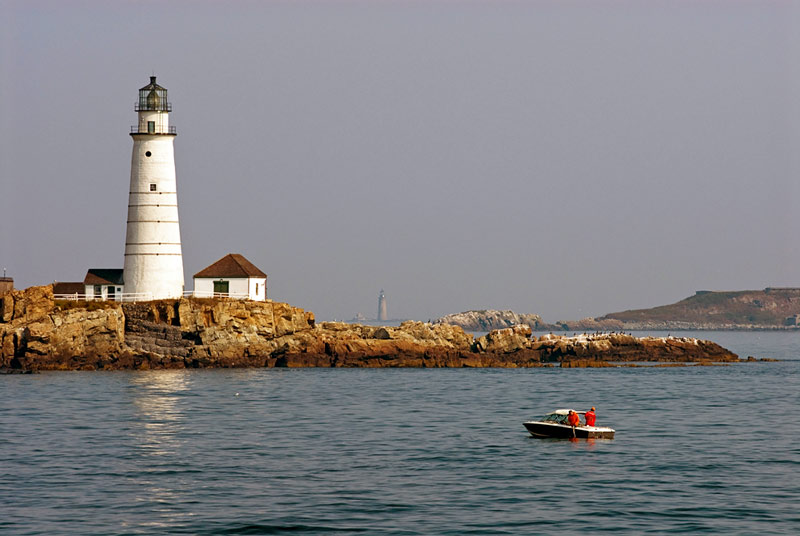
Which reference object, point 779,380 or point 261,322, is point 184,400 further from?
point 779,380

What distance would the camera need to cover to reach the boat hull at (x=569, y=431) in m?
47.5

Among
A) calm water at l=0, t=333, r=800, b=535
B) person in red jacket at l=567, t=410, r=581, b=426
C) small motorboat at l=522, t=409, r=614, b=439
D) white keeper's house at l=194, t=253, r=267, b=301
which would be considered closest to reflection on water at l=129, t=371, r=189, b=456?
calm water at l=0, t=333, r=800, b=535

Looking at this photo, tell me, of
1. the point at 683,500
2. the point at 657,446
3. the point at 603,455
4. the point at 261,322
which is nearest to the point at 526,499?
the point at 683,500

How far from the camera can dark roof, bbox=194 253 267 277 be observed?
89750 millimetres

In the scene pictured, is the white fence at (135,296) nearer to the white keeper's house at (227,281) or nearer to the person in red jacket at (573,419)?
the white keeper's house at (227,281)

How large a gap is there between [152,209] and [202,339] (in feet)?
35.5

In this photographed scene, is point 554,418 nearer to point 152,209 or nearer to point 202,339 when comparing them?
point 202,339

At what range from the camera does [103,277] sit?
287ft

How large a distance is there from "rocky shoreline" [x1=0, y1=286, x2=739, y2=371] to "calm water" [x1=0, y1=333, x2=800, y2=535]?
7479 mm

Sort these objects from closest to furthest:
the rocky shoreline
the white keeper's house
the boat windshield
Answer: the boat windshield
the rocky shoreline
the white keeper's house

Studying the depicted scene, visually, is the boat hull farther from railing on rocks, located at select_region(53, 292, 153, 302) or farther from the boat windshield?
railing on rocks, located at select_region(53, 292, 153, 302)

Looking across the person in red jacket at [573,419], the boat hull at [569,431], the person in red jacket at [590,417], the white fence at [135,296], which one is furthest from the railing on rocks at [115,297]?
the person in red jacket at [573,419]

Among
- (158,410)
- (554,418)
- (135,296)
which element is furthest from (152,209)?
(554,418)

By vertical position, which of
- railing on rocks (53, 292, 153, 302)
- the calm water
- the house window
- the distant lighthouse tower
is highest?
the distant lighthouse tower
